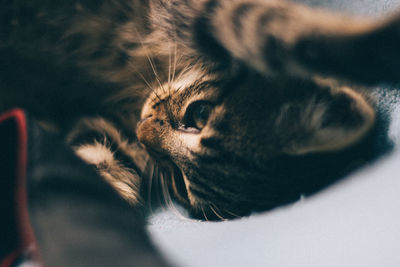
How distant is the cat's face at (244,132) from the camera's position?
51 centimetres

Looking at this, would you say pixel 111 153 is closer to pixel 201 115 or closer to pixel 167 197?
pixel 167 197

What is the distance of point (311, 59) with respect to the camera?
0.31 m

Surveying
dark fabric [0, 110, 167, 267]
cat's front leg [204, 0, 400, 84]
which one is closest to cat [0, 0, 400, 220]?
cat's front leg [204, 0, 400, 84]

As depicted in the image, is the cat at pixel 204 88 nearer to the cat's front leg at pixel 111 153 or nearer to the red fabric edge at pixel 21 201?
the cat's front leg at pixel 111 153

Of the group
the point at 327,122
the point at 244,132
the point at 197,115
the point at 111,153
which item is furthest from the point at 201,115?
the point at 111,153

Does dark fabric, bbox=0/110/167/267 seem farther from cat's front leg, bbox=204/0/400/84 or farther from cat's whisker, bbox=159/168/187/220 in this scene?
cat's whisker, bbox=159/168/187/220

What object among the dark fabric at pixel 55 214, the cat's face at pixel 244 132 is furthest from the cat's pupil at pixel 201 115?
the dark fabric at pixel 55 214

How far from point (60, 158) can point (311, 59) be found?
0.35 m

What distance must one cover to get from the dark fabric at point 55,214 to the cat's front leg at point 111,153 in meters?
0.40

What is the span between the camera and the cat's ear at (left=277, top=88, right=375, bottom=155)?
0.48 meters

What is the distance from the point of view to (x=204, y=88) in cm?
66

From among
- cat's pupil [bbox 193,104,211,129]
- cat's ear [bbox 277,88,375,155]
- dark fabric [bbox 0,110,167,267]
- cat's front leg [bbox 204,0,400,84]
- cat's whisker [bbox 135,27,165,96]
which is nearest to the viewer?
cat's front leg [bbox 204,0,400,84]

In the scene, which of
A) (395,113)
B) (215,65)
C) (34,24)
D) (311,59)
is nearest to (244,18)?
(311,59)

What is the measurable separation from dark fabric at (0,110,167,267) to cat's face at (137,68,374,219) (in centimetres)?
23
